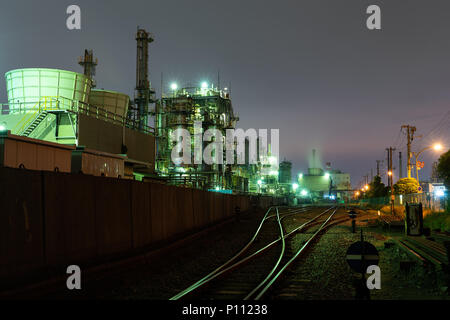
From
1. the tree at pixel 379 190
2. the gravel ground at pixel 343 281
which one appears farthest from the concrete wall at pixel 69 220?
the tree at pixel 379 190

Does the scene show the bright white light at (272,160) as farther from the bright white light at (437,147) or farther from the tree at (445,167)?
the bright white light at (437,147)

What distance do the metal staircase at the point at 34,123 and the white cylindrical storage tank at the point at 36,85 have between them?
11.6 feet

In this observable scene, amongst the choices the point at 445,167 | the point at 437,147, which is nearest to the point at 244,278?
the point at 437,147

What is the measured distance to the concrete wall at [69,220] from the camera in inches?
358

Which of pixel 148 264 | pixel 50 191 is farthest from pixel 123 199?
pixel 50 191

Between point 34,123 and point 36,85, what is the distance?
198 inches

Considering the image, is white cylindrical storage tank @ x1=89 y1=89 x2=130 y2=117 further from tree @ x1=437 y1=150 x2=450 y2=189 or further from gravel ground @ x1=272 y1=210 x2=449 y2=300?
tree @ x1=437 y1=150 x2=450 y2=189

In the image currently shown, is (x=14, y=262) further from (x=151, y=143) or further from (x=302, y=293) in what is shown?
(x=151, y=143)

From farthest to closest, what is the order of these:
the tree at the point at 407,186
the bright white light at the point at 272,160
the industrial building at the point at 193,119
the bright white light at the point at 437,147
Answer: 1. the bright white light at the point at 272,160
2. the industrial building at the point at 193,119
3. the tree at the point at 407,186
4. the bright white light at the point at 437,147

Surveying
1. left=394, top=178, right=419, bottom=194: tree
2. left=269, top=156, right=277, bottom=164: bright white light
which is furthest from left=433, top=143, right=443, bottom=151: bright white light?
left=269, top=156, right=277, bottom=164: bright white light

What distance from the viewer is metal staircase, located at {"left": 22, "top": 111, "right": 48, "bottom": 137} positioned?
84.9ft

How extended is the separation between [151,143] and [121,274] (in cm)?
2967

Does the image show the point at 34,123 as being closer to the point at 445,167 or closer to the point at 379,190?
the point at 445,167

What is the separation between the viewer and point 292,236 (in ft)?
75.9
